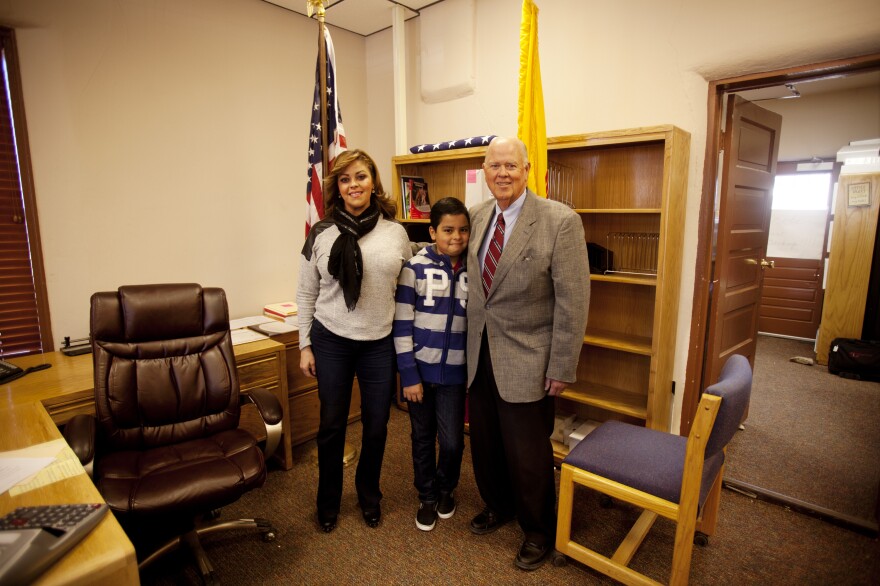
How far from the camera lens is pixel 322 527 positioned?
6.90ft

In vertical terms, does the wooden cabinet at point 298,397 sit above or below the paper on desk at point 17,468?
below

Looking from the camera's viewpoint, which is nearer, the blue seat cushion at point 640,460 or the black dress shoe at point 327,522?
the blue seat cushion at point 640,460

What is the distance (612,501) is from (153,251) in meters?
2.74

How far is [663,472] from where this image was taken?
166 cm

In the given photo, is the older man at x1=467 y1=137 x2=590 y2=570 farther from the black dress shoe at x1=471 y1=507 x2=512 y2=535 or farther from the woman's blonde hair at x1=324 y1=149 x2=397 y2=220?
the woman's blonde hair at x1=324 y1=149 x2=397 y2=220

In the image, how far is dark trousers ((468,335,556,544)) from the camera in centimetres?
185

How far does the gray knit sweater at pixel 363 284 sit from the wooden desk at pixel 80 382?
696 millimetres

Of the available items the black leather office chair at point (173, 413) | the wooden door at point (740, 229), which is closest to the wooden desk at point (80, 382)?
the black leather office chair at point (173, 413)

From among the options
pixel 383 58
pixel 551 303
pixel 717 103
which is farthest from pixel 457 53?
pixel 551 303

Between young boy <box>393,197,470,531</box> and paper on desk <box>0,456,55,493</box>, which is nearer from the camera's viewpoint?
paper on desk <box>0,456,55,493</box>

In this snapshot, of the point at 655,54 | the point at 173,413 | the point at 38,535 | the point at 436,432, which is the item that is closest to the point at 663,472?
the point at 436,432

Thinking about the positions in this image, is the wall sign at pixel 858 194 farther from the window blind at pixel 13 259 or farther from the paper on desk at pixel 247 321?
the window blind at pixel 13 259

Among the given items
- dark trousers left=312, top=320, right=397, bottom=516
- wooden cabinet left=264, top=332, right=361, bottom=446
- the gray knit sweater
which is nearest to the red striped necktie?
the gray knit sweater

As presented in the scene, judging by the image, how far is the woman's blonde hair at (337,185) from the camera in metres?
1.87
